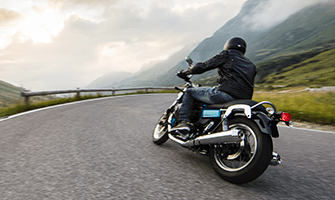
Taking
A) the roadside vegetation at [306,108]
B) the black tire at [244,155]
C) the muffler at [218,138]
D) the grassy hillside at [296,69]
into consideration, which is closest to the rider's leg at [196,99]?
the muffler at [218,138]

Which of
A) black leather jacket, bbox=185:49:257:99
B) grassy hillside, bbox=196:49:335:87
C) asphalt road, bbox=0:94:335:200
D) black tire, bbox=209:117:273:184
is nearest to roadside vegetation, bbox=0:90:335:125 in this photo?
asphalt road, bbox=0:94:335:200

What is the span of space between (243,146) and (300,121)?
5.85m

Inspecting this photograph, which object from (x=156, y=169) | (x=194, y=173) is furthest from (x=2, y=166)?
(x=194, y=173)

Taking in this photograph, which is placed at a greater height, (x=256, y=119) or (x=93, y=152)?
(x=256, y=119)

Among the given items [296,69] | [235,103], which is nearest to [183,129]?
[235,103]

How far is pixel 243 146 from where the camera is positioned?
2.65m

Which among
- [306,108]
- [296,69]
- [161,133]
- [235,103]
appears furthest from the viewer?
[296,69]

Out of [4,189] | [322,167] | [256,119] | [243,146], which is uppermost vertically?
[256,119]

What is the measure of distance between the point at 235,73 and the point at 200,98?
634mm

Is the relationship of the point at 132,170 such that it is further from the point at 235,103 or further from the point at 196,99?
the point at 235,103

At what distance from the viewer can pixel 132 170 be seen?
2980 mm

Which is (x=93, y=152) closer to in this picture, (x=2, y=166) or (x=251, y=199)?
(x=2, y=166)

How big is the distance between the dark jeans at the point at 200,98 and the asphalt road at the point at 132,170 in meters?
0.73

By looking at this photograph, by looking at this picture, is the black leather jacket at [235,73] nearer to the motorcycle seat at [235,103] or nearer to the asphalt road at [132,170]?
the motorcycle seat at [235,103]
